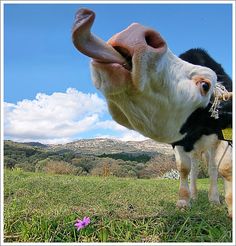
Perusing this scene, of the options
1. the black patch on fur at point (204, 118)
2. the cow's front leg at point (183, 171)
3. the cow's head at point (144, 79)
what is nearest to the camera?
the cow's head at point (144, 79)

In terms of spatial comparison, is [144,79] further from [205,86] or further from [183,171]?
[183,171]

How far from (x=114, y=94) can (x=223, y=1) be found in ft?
3.47

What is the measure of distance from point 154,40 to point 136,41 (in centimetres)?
12

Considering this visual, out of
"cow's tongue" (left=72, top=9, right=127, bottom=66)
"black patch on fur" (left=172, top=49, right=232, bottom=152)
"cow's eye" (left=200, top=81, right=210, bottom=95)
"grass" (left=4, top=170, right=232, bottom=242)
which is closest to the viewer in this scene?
"cow's tongue" (left=72, top=9, right=127, bottom=66)

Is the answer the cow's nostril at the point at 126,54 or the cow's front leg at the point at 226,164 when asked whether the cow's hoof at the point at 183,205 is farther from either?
the cow's nostril at the point at 126,54

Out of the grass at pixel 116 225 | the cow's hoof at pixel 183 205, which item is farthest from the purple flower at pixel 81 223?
the cow's hoof at pixel 183 205

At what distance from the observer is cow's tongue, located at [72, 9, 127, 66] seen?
1317mm

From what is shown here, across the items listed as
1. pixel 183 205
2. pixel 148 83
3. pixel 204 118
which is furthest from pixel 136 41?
pixel 183 205

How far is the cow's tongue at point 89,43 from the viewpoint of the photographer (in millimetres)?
1317

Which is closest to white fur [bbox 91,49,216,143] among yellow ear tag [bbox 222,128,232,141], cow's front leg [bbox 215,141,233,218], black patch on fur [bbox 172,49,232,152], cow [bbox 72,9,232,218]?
cow [bbox 72,9,232,218]

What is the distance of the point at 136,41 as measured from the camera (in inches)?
56.0

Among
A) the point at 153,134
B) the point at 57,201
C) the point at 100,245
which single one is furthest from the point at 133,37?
the point at 57,201

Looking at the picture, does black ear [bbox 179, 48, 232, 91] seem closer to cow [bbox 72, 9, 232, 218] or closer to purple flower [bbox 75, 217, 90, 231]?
cow [bbox 72, 9, 232, 218]

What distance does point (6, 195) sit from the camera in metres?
3.35
